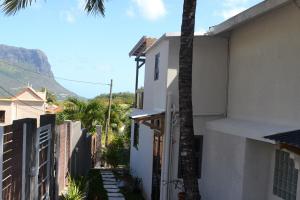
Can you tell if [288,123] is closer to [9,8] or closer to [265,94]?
[265,94]

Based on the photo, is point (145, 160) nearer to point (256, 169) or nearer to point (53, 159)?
point (53, 159)

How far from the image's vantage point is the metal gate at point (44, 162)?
1052 centimetres

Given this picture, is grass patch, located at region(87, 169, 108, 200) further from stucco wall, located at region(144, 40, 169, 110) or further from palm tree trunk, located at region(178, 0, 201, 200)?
palm tree trunk, located at region(178, 0, 201, 200)

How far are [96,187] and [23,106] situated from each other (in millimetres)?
31016

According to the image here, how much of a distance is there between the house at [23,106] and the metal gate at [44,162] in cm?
3411

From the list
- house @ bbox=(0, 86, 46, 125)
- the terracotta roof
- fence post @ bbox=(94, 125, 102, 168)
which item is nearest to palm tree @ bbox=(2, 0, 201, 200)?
the terracotta roof

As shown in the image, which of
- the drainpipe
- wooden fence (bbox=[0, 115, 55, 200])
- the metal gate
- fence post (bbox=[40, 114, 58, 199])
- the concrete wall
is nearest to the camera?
wooden fence (bbox=[0, 115, 55, 200])

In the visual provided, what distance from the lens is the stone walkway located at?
56.8 feet

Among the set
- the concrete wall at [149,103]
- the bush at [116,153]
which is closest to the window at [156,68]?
the concrete wall at [149,103]

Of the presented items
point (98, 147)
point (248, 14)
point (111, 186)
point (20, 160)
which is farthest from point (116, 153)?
point (20, 160)

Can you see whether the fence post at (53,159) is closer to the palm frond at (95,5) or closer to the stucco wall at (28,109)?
the palm frond at (95,5)

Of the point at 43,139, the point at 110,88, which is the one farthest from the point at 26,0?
the point at 110,88

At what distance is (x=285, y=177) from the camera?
975 cm

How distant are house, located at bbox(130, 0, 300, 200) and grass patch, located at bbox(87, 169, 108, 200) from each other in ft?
6.97
